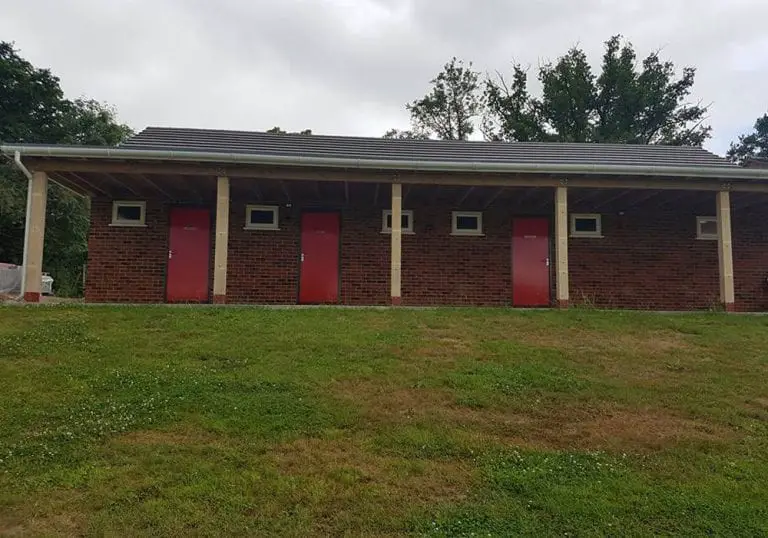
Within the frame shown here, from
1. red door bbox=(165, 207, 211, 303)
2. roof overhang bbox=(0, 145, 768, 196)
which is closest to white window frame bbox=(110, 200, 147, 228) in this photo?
red door bbox=(165, 207, 211, 303)

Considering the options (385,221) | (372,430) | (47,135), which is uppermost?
(47,135)

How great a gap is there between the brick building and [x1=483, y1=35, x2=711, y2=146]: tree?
18193mm

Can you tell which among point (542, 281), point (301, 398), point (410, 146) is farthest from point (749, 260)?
point (301, 398)

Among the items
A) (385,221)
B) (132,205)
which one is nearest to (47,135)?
(132,205)

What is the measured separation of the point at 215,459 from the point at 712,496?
3506 millimetres

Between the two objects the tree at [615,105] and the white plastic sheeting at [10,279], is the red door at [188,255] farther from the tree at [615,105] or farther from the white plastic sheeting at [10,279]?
the tree at [615,105]

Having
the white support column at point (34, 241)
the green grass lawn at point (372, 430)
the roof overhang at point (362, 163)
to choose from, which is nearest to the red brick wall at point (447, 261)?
the white support column at point (34, 241)

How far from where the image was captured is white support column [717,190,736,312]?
11.1 m

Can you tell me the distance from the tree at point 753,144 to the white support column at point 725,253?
3353 centimetres

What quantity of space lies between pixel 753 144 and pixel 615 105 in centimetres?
1580

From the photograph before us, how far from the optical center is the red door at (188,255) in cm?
1268

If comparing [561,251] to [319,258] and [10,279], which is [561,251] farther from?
[10,279]

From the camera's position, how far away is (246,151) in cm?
1102

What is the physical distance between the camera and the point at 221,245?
34.7 feet
